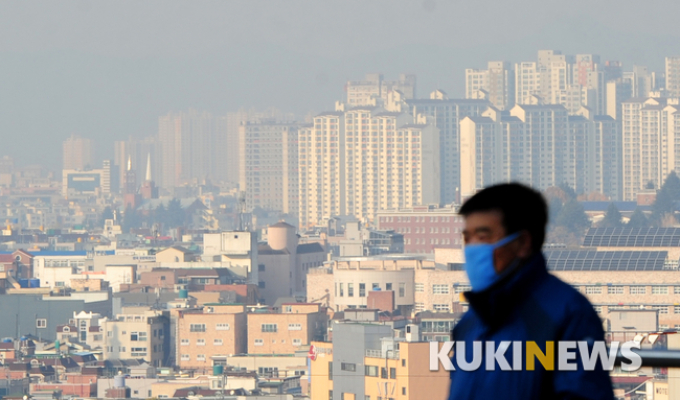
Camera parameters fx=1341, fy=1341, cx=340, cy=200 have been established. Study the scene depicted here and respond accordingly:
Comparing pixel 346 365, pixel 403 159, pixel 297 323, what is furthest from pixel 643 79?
pixel 346 365

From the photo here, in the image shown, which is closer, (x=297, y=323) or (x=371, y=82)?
(x=297, y=323)

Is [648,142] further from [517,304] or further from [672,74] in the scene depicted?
[517,304]

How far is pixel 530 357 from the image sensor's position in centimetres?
72

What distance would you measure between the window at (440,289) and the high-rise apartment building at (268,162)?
2557 centimetres

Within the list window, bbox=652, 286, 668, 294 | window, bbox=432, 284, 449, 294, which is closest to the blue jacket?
window, bbox=652, 286, 668, 294

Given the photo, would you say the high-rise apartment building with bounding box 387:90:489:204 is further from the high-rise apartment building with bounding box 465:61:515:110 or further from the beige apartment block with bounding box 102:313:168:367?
the beige apartment block with bounding box 102:313:168:367

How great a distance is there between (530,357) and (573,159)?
118 ft

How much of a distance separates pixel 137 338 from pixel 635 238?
6.56 metres

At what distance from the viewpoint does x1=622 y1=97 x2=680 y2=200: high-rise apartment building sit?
32.2m

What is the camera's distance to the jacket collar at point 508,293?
0.72 m

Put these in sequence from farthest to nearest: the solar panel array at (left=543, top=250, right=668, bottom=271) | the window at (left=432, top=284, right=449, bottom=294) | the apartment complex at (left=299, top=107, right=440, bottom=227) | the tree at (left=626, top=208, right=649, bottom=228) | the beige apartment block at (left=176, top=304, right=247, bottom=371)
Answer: the apartment complex at (left=299, top=107, right=440, bottom=227)
the tree at (left=626, top=208, right=649, bottom=228)
the solar panel array at (left=543, top=250, right=668, bottom=271)
the window at (left=432, top=284, right=449, bottom=294)
the beige apartment block at (left=176, top=304, right=247, bottom=371)

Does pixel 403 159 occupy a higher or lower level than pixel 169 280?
higher

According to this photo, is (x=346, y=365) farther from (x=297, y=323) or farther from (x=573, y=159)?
(x=573, y=159)

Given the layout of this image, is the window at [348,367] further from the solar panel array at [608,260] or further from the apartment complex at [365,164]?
the apartment complex at [365,164]
